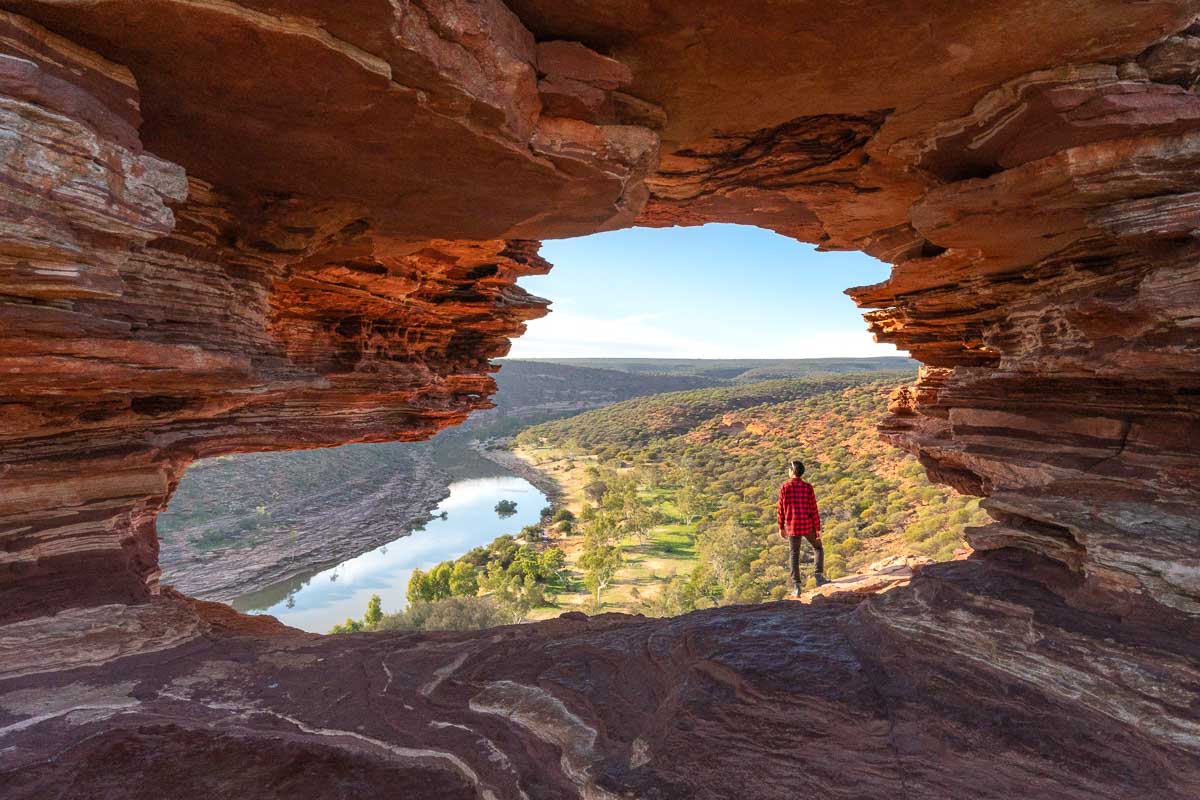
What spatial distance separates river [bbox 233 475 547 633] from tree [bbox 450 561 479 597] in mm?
3985

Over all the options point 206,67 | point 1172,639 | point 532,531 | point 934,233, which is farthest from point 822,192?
point 532,531

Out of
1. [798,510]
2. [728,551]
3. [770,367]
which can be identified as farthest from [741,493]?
[770,367]

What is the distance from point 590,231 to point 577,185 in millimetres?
1476

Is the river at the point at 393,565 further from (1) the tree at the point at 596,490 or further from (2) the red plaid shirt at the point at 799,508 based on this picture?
(2) the red plaid shirt at the point at 799,508

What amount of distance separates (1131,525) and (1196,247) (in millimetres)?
2464

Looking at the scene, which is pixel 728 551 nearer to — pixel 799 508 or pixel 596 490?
pixel 799 508

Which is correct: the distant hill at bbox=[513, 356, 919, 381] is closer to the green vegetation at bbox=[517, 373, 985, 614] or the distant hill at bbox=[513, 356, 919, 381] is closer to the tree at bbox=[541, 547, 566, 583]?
the green vegetation at bbox=[517, 373, 985, 614]

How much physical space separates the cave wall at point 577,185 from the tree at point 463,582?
21536 millimetres

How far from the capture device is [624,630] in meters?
6.57

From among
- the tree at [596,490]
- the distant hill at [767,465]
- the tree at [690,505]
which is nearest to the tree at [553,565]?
the distant hill at [767,465]

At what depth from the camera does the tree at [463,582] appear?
92.5ft

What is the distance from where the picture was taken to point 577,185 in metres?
5.64

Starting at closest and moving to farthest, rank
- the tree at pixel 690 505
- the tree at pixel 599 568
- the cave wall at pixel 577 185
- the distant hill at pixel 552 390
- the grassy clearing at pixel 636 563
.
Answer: the cave wall at pixel 577 185 → the grassy clearing at pixel 636 563 → the tree at pixel 599 568 → the tree at pixel 690 505 → the distant hill at pixel 552 390

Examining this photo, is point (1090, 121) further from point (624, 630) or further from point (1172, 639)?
point (624, 630)
